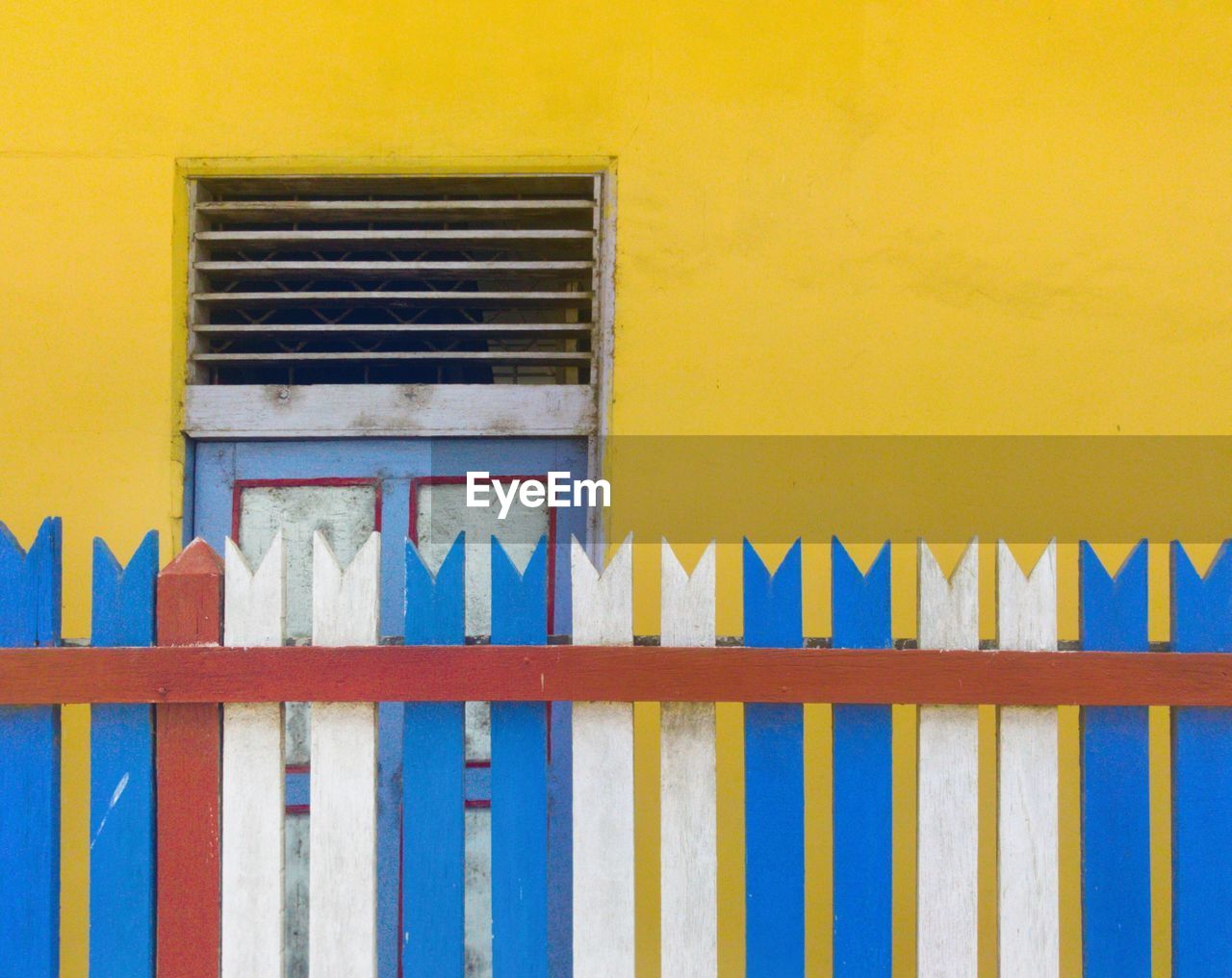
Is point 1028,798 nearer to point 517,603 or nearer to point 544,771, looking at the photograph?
point 544,771

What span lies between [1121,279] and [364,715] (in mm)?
2392

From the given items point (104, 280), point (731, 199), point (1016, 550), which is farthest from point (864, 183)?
point (104, 280)

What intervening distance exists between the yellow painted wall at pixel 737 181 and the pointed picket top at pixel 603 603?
1.05 m

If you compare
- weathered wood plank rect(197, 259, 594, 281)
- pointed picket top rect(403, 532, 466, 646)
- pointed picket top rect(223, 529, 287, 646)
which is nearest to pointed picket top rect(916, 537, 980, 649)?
pointed picket top rect(403, 532, 466, 646)

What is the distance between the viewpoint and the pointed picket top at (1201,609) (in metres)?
1.64

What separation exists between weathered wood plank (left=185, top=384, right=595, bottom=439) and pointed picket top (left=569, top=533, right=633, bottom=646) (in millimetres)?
1115

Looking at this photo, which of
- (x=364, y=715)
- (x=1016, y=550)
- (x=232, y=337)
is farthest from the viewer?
(x=232, y=337)

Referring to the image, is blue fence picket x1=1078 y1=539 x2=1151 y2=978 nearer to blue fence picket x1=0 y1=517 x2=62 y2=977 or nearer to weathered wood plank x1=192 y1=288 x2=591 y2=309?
weathered wood plank x1=192 y1=288 x2=591 y2=309

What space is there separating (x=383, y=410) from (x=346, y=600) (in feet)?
3.89

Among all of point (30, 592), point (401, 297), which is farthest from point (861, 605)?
point (401, 297)

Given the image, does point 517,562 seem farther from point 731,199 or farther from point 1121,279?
point 1121,279

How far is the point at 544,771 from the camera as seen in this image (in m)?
1.68

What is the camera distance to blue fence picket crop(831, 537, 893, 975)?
1648 millimetres

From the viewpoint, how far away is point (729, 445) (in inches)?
105
